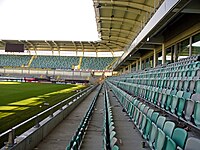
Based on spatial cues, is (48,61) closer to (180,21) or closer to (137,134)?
(180,21)

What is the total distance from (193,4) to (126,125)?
13.8 ft

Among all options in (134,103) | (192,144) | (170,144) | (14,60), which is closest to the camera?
(192,144)

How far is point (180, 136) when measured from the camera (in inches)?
84.0

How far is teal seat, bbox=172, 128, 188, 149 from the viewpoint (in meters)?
2.06

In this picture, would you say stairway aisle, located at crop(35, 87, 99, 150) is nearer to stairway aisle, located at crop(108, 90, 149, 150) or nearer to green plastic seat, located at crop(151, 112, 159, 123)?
stairway aisle, located at crop(108, 90, 149, 150)

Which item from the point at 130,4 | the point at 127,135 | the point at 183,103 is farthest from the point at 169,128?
the point at 130,4

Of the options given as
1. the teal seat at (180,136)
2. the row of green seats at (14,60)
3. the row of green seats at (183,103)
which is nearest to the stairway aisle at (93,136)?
the row of green seats at (183,103)

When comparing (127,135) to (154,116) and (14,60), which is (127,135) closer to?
(154,116)

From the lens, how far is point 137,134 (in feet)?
15.2

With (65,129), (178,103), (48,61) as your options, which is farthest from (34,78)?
(178,103)

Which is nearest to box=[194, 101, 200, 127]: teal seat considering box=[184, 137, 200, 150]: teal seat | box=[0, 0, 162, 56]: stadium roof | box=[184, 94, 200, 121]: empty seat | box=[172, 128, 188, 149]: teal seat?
box=[184, 94, 200, 121]: empty seat

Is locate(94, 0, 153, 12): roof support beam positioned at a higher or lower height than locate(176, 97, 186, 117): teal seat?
higher

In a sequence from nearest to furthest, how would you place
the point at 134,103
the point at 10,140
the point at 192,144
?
the point at 192,144
the point at 10,140
the point at 134,103

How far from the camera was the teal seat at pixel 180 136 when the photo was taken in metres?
A: 2.06
